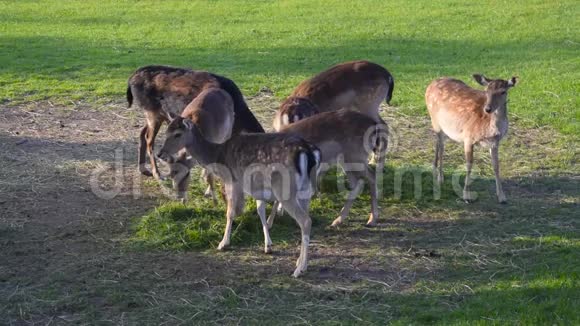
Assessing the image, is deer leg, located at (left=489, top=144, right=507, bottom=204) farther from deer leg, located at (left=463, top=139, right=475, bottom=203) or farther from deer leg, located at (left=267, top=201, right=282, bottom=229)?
deer leg, located at (left=267, top=201, right=282, bottom=229)

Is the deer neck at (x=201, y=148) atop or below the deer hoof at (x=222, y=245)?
atop

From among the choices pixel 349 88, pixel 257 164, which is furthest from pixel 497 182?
pixel 257 164

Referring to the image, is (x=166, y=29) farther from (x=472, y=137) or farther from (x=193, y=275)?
(x=193, y=275)

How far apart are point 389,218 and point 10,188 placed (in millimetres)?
4063

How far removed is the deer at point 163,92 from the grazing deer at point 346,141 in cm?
142

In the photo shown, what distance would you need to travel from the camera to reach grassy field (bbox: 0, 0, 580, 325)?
6535 millimetres

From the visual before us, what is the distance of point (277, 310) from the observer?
21.2 ft

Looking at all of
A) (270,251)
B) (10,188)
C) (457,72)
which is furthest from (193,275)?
(457,72)

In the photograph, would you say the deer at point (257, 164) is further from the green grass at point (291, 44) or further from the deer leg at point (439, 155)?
the green grass at point (291, 44)

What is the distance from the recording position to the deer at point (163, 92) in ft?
32.1

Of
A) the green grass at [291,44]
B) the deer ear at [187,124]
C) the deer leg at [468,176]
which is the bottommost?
the deer leg at [468,176]

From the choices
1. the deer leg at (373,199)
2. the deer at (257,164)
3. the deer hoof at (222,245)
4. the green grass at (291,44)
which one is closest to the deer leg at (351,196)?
the deer leg at (373,199)

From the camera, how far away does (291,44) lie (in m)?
17.9

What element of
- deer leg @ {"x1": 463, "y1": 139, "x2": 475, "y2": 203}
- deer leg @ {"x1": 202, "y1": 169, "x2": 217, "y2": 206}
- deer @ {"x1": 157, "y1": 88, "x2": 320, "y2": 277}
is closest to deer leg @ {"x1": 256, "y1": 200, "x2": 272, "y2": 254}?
A: deer @ {"x1": 157, "y1": 88, "x2": 320, "y2": 277}
